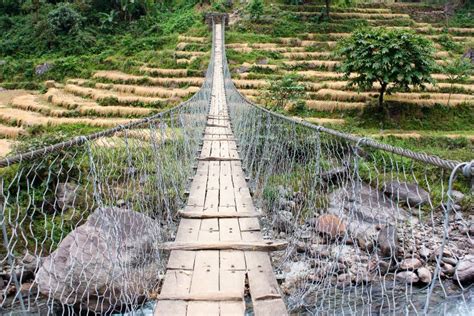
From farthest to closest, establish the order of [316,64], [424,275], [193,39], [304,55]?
[193,39]
[304,55]
[316,64]
[424,275]

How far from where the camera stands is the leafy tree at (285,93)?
8.32 metres

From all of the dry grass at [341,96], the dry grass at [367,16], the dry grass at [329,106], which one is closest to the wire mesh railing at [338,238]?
the dry grass at [329,106]

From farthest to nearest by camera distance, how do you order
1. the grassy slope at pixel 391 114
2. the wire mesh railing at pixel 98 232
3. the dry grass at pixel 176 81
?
1. the dry grass at pixel 176 81
2. the grassy slope at pixel 391 114
3. the wire mesh railing at pixel 98 232

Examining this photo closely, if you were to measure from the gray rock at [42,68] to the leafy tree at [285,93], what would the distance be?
8602mm

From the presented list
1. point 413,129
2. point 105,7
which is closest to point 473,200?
point 413,129

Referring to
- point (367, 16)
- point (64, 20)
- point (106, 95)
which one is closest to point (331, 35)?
point (367, 16)

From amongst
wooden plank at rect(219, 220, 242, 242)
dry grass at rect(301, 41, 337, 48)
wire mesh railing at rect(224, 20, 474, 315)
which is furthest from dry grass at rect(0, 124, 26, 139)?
dry grass at rect(301, 41, 337, 48)

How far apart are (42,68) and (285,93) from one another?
926 cm

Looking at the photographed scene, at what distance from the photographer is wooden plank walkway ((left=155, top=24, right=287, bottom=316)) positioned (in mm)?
1745

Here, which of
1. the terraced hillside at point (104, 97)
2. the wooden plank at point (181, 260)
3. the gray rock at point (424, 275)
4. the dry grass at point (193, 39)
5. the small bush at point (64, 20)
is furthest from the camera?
the small bush at point (64, 20)

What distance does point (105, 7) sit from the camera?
668 inches

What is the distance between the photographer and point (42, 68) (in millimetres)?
13594

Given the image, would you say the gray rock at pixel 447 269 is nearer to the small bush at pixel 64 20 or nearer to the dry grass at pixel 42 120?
the dry grass at pixel 42 120

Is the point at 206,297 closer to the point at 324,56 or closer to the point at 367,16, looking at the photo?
the point at 324,56
